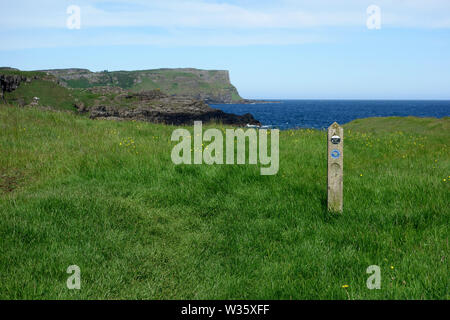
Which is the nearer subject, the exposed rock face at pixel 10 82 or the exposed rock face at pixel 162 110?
the exposed rock face at pixel 10 82

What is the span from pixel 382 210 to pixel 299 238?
1.87 m

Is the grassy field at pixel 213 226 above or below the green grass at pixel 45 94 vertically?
below

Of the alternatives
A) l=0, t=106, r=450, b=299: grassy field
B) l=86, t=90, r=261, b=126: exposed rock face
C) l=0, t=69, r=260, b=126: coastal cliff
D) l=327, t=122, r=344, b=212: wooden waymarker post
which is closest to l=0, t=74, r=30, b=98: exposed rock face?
l=0, t=69, r=260, b=126: coastal cliff

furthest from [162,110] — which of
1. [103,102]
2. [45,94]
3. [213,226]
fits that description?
[213,226]

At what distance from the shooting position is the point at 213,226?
22.4ft

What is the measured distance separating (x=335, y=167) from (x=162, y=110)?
6134 cm

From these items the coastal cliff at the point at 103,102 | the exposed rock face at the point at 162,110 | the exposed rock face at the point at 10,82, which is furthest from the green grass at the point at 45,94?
the exposed rock face at the point at 162,110

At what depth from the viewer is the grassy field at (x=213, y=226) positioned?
4.58m

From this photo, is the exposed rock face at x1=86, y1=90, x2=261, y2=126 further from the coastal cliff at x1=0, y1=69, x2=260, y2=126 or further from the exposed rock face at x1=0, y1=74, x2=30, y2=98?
the exposed rock face at x1=0, y1=74, x2=30, y2=98

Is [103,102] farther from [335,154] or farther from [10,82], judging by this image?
[335,154]

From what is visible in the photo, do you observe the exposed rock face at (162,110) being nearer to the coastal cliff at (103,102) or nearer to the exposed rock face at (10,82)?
the coastal cliff at (103,102)

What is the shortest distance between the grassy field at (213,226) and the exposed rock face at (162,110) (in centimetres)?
4718
